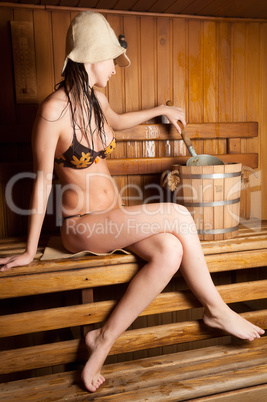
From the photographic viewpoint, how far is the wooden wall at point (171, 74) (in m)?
2.49

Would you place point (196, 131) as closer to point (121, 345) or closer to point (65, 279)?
point (65, 279)

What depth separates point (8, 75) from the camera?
2471mm

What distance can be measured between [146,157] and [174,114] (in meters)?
0.40

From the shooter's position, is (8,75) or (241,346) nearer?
(241,346)

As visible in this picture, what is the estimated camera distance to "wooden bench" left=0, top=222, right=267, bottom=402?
5.79ft

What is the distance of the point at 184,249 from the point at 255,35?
79.8 inches

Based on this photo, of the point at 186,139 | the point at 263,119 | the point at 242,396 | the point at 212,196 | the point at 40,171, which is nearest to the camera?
the point at 242,396

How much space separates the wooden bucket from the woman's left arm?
54 centimetres

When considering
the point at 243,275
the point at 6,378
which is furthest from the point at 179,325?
the point at 6,378

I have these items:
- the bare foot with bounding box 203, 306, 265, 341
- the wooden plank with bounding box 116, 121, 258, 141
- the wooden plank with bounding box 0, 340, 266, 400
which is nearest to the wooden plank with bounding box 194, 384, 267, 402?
the wooden plank with bounding box 0, 340, 266, 400

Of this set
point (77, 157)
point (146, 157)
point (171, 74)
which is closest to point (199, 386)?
point (77, 157)

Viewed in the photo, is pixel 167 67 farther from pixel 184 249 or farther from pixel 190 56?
pixel 184 249

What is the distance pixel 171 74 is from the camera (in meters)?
2.78

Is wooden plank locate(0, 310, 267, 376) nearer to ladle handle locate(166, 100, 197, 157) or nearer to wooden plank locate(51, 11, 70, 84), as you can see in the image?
ladle handle locate(166, 100, 197, 157)
